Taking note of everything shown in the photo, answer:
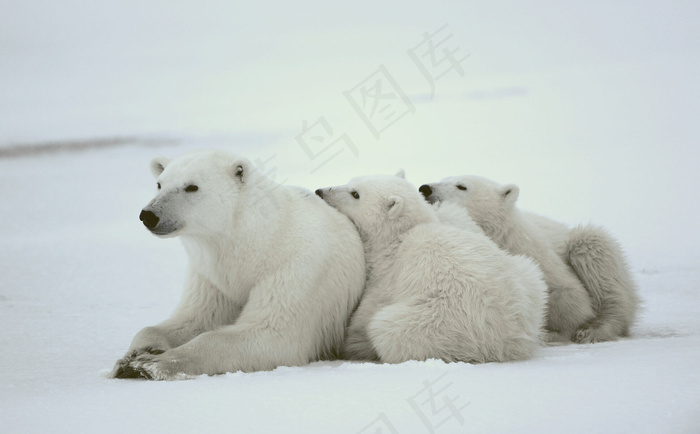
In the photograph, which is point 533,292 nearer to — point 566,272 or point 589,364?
point 589,364

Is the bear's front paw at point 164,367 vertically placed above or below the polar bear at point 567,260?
above

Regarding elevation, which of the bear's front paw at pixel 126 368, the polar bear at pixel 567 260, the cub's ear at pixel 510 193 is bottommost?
the polar bear at pixel 567 260

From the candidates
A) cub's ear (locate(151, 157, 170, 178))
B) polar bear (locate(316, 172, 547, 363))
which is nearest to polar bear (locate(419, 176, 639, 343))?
polar bear (locate(316, 172, 547, 363))

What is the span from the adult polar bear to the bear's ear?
21 centimetres

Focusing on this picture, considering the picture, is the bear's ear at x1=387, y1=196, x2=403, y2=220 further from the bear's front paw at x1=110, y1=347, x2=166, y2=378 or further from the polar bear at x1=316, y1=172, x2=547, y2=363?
the bear's front paw at x1=110, y1=347, x2=166, y2=378

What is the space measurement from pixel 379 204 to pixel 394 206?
110 mm

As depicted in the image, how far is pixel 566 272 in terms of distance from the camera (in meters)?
4.19

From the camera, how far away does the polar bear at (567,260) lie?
404 centimetres

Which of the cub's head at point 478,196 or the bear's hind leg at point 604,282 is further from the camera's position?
the cub's head at point 478,196

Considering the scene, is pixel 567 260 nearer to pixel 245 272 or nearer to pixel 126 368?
pixel 245 272

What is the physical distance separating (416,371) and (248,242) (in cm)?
94

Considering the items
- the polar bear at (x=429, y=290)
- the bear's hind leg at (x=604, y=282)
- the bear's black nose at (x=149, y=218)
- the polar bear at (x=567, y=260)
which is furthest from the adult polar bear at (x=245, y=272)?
the bear's hind leg at (x=604, y=282)

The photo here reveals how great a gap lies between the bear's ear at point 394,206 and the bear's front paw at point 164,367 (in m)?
1.16

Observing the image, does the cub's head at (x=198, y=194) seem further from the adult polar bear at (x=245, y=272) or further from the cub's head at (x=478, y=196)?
the cub's head at (x=478, y=196)
